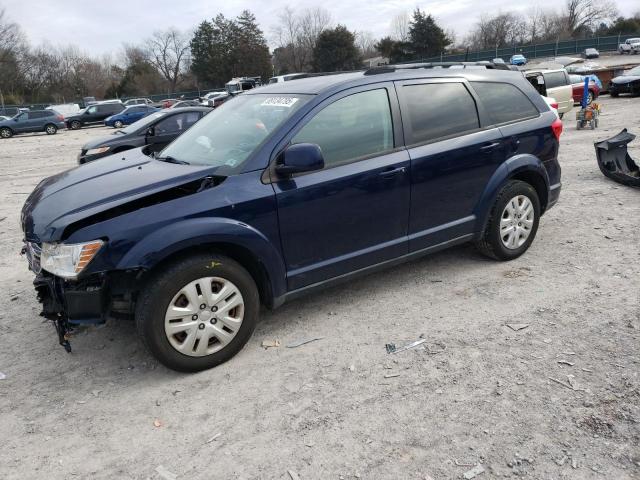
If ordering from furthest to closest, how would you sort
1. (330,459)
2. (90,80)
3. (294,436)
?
(90,80), (294,436), (330,459)

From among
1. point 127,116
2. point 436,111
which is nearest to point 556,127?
point 436,111

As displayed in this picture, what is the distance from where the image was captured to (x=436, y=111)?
4258 mm

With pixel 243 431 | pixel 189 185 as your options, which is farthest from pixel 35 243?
pixel 243 431

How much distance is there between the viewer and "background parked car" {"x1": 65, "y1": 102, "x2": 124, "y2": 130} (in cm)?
3188

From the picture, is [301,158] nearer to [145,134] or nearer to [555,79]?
[145,134]

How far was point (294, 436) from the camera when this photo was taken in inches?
107

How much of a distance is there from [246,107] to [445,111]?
5.56 feet

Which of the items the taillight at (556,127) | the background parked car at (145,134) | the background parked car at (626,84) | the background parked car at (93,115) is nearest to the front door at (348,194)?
the taillight at (556,127)

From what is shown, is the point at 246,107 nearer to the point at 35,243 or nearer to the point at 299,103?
the point at 299,103

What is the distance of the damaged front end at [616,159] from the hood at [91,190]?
652 centimetres

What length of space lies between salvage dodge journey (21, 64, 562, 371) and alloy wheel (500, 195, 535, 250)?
2 centimetres

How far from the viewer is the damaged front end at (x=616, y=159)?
7.43m

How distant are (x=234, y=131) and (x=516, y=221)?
9.08 ft

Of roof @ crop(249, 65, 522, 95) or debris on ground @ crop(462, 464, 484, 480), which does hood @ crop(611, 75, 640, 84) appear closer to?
roof @ crop(249, 65, 522, 95)
